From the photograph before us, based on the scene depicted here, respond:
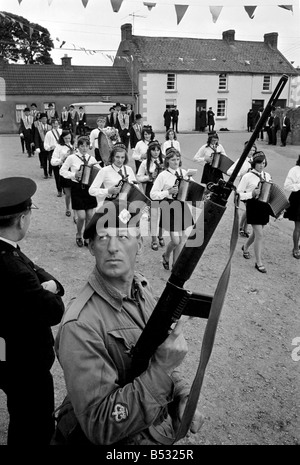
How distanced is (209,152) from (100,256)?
350 inches

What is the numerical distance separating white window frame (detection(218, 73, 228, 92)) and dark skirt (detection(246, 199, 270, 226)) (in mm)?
31552

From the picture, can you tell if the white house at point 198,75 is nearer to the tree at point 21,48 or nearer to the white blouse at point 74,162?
the tree at point 21,48

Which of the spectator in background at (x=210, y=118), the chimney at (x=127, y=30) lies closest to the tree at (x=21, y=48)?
the chimney at (x=127, y=30)

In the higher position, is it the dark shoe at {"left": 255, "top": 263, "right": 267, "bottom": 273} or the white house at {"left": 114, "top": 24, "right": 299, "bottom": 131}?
the white house at {"left": 114, "top": 24, "right": 299, "bottom": 131}

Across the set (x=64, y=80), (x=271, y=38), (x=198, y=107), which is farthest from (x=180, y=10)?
(x=271, y=38)

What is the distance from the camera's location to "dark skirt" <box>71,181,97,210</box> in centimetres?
760

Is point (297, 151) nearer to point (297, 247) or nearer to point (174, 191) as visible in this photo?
point (297, 247)

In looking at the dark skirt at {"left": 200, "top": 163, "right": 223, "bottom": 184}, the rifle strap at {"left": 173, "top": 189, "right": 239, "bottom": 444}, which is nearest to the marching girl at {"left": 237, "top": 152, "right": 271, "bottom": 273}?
the dark skirt at {"left": 200, "top": 163, "right": 223, "bottom": 184}

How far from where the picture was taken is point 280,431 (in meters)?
3.54

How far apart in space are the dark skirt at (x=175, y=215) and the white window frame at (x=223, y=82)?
31.7 m

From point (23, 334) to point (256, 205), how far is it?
510 cm

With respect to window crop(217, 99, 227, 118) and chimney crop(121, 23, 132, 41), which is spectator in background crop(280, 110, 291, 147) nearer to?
window crop(217, 99, 227, 118)

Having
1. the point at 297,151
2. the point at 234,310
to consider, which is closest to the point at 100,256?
the point at 234,310

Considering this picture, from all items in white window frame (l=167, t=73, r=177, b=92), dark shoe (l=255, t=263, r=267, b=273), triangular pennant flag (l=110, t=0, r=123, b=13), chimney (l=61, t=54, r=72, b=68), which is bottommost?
dark shoe (l=255, t=263, r=267, b=273)
